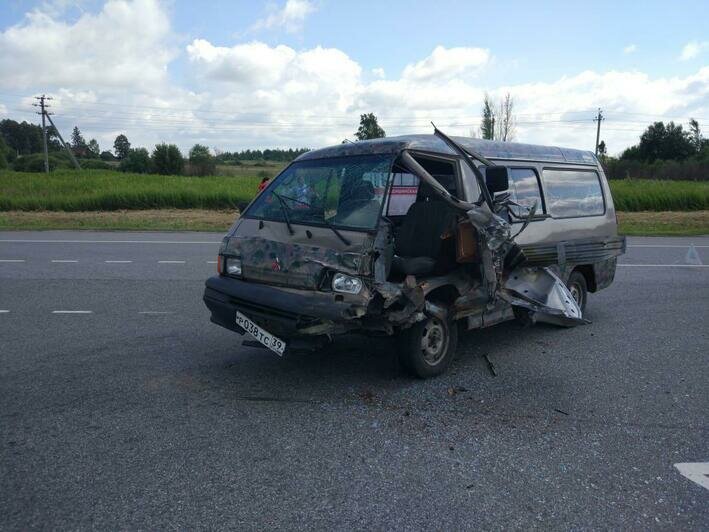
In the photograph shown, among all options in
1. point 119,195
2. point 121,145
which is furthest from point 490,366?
point 121,145

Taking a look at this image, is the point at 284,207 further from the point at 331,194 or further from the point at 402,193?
the point at 402,193

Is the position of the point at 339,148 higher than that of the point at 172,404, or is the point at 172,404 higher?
the point at 339,148

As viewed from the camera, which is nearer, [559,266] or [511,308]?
[511,308]

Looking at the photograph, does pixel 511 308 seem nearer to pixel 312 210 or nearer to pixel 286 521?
pixel 312 210

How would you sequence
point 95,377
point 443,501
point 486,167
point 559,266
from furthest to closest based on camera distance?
1. point 559,266
2. point 486,167
3. point 95,377
4. point 443,501

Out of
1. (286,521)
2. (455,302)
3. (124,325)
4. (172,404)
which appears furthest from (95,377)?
(455,302)

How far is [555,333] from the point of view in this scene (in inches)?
265

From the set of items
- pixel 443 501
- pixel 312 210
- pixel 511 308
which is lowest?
pixel 443 501

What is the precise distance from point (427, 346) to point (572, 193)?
10.6ft

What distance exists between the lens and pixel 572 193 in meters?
7.07

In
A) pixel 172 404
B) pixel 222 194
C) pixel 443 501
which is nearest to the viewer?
pixel 443 501

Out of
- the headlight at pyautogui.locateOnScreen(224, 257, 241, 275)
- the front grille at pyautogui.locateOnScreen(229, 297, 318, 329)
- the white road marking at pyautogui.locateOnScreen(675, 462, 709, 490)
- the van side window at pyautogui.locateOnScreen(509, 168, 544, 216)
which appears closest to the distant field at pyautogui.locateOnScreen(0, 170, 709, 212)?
the van side window at pyautogui.locateOnScreen(509, 168, 544, 216)

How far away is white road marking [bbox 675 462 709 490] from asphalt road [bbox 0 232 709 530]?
53 millimetres

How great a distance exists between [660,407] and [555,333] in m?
2.21
